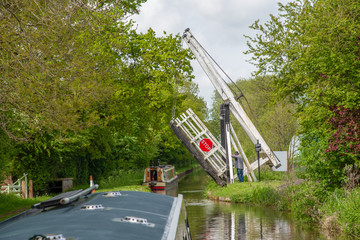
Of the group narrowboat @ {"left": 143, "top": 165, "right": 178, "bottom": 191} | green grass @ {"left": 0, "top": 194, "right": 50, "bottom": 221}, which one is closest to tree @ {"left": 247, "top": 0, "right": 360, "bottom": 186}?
green grass @ {"left": 0, "top": 194, "right": 50, "bottom": 221}

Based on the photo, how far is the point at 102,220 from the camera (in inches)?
178

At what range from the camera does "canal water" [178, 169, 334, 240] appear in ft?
43.7

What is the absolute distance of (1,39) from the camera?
10477mm

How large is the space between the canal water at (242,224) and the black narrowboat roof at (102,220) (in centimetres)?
724

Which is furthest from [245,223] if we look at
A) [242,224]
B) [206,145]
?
[206,145]

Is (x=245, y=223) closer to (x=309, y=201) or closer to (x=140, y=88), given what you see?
(x=309, y=201)

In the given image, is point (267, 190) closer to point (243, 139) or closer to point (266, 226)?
point (266, 226)

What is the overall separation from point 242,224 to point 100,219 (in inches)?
449

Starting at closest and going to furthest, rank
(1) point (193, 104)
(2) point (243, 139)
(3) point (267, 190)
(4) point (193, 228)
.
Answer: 1. (4) point (193, 228)
2. (3) point (267, 190)
3. (2) point (243, 139)
4. (1) point (193, 104)

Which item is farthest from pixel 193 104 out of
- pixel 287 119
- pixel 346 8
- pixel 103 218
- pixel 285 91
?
pixel 103 218

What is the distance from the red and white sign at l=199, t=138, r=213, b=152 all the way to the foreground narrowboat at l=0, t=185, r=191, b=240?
63.0 ft

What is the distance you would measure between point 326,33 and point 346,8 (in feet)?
4.61

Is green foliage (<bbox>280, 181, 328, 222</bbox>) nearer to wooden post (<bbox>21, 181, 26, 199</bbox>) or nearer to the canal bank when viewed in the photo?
the canal bank

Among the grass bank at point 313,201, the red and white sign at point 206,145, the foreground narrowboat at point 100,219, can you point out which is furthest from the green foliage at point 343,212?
the red and white sign at point 206,145
